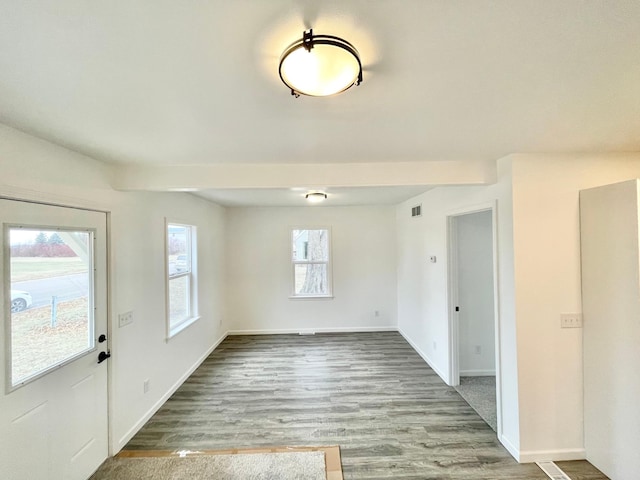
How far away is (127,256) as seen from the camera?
255 centimetres

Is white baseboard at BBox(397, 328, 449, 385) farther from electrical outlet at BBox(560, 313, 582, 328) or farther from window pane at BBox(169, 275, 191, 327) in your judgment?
window pane at BBox(169, 275, 191, 327)

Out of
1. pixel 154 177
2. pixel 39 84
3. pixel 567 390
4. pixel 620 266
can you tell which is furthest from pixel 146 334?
pixel 620 266

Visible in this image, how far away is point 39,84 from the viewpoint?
1169mm

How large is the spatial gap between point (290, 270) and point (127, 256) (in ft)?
10.4

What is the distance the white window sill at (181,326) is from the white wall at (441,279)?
3.37m

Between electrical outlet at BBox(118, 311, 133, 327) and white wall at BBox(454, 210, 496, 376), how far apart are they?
383 centimetres

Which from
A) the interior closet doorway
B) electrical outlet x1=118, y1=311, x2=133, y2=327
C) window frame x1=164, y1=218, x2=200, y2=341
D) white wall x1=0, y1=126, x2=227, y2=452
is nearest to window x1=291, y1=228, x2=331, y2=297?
window frame x1=164, y1=218, x2=200, y2=341

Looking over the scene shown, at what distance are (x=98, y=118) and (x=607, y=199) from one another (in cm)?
344

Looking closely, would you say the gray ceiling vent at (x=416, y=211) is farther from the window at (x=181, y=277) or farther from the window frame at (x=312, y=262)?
the window at (x=181, y=277)

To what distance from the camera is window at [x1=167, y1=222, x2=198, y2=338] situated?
3430 millimetres

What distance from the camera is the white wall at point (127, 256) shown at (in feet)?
5.62

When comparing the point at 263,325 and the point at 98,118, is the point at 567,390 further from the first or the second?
the point at 263,325

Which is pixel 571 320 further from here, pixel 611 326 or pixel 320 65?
pixel 320 65

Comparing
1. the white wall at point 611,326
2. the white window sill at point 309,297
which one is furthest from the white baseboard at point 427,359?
the white window sill at point 309,297
